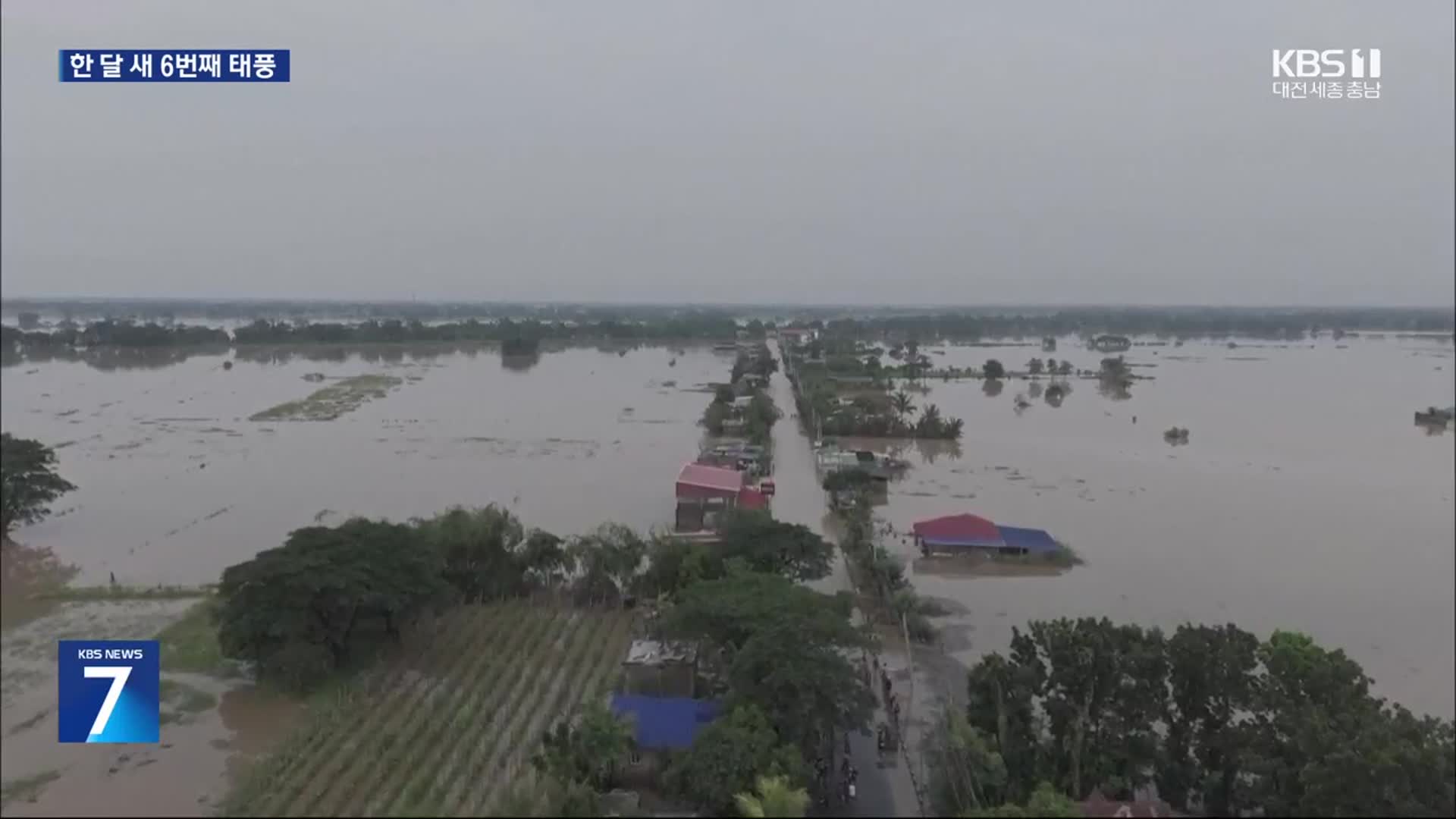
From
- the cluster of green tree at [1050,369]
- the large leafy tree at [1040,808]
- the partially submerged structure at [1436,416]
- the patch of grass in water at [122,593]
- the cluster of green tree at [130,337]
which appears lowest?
the large leafy tree at [1040,808]

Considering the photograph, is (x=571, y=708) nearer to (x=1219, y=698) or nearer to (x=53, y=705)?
(x=53, y=705)

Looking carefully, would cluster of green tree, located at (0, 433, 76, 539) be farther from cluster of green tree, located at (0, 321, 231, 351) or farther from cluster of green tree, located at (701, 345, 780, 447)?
cluster of green tree, located at (0, 321, 231, 351)

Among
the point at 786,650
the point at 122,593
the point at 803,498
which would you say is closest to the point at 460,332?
the point at 803,498

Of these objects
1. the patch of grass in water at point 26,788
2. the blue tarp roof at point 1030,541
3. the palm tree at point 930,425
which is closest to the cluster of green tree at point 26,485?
the patch of grass in water at point 26,788

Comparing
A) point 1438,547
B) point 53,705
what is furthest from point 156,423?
point 1438,547

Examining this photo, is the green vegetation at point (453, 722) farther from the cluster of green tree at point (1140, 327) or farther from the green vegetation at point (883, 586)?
the cluster of green tree at point (1140, 327)
